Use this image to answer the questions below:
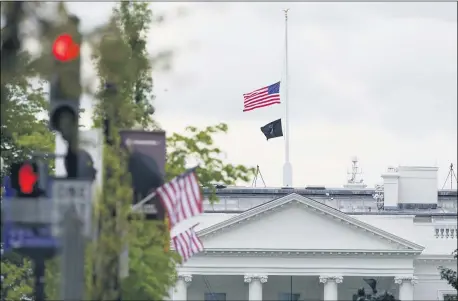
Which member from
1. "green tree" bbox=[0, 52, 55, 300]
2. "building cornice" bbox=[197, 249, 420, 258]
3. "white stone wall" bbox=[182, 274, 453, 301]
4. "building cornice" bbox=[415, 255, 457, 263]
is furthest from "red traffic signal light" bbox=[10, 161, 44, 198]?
"white stone wall" bbox=[182, 274, 453, 301]

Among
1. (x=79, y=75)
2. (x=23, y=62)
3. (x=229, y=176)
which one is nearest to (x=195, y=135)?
(x=229, y=176)

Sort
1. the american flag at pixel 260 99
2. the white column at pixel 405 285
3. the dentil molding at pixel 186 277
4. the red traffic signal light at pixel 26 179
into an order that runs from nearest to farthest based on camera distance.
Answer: the red traffic signal light at pixel 26 179
the american flag at pixel 260 99
the dentil molding at pixel 186 277
the white column at pixel 405 285

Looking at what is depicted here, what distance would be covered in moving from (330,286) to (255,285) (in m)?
4.08

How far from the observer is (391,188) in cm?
11094

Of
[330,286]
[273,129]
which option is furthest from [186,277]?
[273,129]

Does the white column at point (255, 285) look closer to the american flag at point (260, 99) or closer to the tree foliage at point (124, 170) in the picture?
the american flag at point (260, 99)

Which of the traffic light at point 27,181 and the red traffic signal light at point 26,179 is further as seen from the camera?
the red traffic signal light at point 26,179

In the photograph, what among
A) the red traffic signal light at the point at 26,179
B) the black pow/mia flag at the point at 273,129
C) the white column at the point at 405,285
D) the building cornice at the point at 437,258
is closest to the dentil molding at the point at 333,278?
the white column at the point at 405,285

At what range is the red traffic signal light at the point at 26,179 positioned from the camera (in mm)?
23141

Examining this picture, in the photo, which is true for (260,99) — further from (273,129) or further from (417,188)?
(417,188)

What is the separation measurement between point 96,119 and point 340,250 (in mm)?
65990

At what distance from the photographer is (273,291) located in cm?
11206

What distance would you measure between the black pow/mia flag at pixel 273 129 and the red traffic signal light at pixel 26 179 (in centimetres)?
8378

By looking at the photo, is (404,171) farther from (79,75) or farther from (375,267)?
(79,75)
